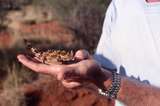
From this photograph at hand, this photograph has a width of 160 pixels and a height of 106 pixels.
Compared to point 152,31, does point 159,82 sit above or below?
below

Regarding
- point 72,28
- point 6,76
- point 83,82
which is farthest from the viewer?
point 72,28

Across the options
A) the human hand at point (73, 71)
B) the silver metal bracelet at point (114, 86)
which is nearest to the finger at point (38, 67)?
the human hand at point (73, 71)

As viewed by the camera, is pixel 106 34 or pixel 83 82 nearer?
pixel 83 82

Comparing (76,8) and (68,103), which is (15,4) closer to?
(76,8)

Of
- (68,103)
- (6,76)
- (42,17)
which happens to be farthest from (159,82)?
(42,17)

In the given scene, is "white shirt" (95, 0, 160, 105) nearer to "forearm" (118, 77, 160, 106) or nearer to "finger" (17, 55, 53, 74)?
"forearm" (118, 77, 160, 106)

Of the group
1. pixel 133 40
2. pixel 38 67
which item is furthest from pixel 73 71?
pixel 133 40
